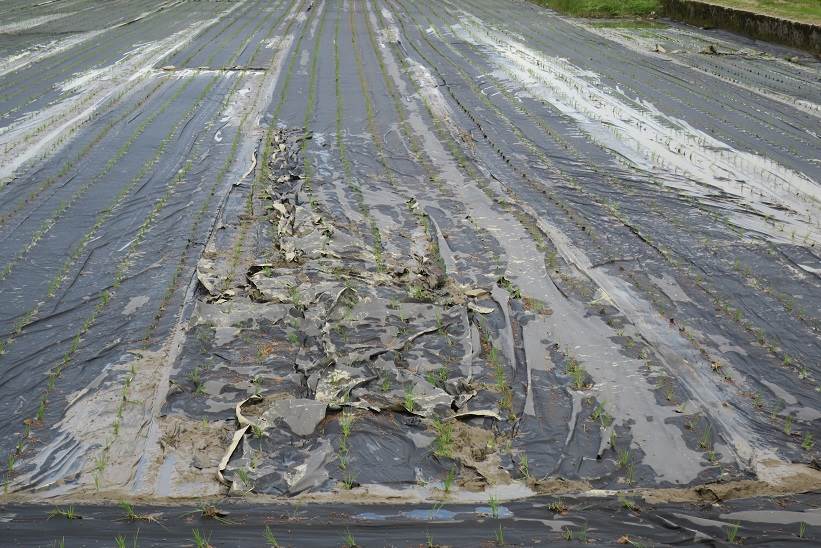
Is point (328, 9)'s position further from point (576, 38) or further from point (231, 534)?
point (231, 534)

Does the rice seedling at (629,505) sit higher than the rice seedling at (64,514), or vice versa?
the rice seedling at (64,514)

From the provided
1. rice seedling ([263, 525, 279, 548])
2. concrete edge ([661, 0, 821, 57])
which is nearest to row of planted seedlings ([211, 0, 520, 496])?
rice seedling ([263, 525, 279, 548])

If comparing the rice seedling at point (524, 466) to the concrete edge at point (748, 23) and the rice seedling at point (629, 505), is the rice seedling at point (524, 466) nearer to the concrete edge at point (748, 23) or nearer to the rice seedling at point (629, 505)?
the rice seedling at point (629, 505)

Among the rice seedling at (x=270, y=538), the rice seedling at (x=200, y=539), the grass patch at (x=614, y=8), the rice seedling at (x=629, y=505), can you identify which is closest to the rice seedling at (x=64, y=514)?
the rice seedling at (x=200, y=539)

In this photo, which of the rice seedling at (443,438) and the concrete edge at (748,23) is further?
the concrete edge at (748,23)

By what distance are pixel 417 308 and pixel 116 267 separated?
2.62m

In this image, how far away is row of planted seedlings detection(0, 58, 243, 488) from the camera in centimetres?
451

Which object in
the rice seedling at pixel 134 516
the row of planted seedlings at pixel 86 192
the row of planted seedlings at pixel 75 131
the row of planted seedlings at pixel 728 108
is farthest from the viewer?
the row of planted seedlings at pixel 728 108

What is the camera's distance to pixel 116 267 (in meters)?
6.46

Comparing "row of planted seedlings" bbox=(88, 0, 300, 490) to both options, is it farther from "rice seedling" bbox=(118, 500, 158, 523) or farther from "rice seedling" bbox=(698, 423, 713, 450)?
"rice seedling" bbox=(698, 423, 713, 450)

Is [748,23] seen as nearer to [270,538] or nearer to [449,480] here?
[449,480]

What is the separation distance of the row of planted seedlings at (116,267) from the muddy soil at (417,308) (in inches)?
1.2

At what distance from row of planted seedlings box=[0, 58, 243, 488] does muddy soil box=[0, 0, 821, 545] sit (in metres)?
0.03

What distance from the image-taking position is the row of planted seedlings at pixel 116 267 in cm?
451
